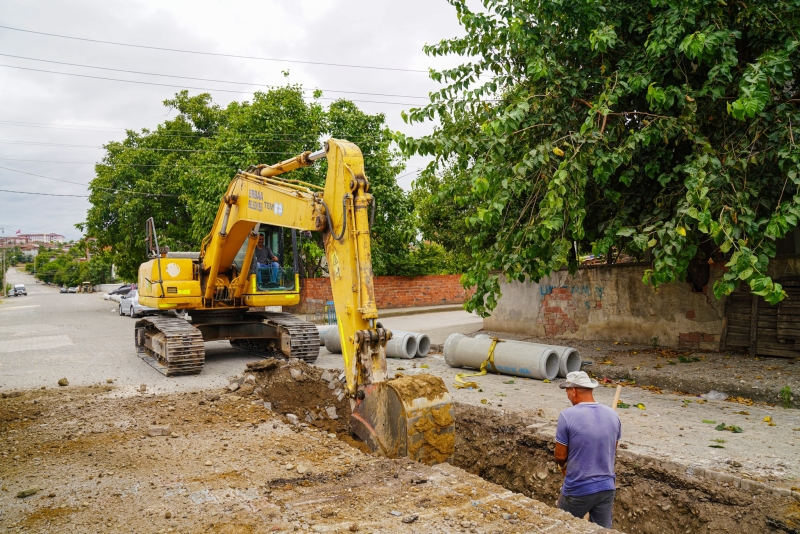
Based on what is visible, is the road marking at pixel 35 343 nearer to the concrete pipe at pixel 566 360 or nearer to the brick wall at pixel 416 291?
the brick wall at pixel 416 291

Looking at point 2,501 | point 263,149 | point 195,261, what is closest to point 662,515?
point 2,501

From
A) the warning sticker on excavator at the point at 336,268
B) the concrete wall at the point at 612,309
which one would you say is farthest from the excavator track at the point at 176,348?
the concrete wall at the point at 612,309

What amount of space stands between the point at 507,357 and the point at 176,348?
6226mm

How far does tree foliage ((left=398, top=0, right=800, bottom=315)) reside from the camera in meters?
7.52

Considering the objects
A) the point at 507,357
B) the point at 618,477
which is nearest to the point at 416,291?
the point at 507,357

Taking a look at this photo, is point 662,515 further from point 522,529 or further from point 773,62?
point 773,62

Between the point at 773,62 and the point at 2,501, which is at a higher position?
the point at 773,62

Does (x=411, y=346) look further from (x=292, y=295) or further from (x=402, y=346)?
(x=292, y=295)

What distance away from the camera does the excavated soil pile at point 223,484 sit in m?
4.14

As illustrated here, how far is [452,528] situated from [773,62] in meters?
6.90

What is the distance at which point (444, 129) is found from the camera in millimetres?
11031

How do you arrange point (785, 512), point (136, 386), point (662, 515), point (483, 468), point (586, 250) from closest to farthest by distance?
point (785, 512), point (662, 515), point (483, 468), point (136, 386), point (586, 250)

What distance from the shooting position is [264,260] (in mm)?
12594

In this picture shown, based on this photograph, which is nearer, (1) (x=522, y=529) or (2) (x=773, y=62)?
(1) (x=522, y=529)
